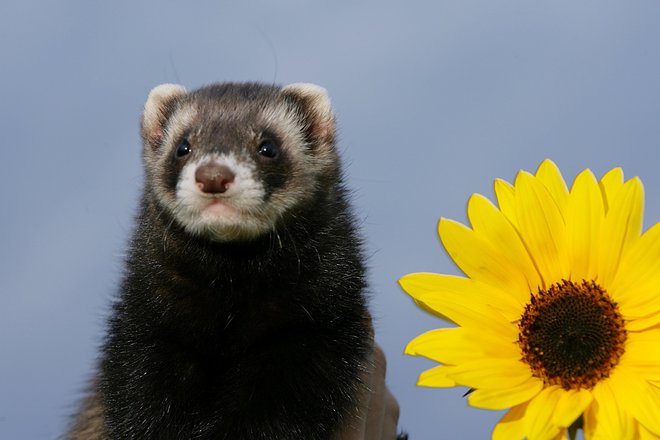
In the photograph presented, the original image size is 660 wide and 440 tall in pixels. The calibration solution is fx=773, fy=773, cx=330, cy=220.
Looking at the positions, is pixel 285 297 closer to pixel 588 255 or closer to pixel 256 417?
pixel 256 417

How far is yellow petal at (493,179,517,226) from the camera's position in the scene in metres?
2.06

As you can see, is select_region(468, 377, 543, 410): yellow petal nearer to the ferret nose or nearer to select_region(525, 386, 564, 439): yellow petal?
select_region(525, 386, 564, 439): yellow petal

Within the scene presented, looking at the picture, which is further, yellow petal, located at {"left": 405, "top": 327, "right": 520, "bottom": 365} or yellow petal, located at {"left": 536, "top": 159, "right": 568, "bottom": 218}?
yellow petal, located at {"left": 536, "top": 159, "right": 568, "bottom": 218}

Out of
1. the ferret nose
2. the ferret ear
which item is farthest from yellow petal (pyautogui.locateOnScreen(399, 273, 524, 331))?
the ferret ear

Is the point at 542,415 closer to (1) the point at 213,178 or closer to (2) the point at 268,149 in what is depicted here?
(1) the point at 213,178

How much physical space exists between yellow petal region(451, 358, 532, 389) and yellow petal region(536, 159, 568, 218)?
17.3 inches

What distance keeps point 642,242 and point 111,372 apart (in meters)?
2.67

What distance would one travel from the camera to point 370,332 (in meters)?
Answer: 3.89

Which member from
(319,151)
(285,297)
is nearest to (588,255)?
(285,297)

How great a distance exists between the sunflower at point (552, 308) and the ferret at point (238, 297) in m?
1.44

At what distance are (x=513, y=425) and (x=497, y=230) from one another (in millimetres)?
495

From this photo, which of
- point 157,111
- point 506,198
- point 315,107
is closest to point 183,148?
point 157,111

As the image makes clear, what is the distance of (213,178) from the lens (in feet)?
10.2

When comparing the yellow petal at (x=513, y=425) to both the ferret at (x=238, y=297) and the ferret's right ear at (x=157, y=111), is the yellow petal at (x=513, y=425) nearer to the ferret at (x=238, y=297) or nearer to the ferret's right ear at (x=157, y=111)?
the ferret at (x=238, y=297)
